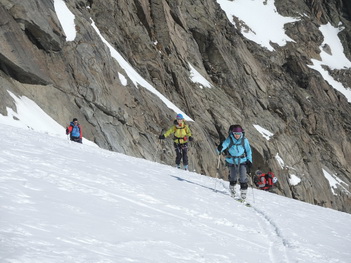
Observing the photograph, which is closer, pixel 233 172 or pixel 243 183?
pixel 243 183

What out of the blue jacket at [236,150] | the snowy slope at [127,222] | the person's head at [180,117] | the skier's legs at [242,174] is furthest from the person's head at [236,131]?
the person's head at [180,117]

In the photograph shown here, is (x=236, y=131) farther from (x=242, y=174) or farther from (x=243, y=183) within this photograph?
(x=243, y=183)

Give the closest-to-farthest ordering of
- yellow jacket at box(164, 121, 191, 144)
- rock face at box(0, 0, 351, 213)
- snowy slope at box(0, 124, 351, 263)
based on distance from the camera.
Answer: snowy slope at box(0, 124, 351, 263) → yellow jacket at box(164, 121, 191, 144) → rock face at box(0, 0, 351, 213)

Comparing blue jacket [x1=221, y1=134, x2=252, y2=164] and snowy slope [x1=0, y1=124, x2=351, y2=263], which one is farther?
blue jacket [x1=221, y1=134, x2=252, y2=164]

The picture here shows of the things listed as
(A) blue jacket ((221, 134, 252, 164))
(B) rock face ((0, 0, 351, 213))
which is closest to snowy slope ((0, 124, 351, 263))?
(A) blue jacket ((221, 134, 252, 164))

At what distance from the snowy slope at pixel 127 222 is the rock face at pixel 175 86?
520 inches

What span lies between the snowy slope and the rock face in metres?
13.2

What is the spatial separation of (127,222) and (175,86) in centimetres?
3486

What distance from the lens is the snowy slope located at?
425 cm

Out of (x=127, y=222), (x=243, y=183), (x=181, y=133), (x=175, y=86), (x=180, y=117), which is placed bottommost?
(x=127, y=222)

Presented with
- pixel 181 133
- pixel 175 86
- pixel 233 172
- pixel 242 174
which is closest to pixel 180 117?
pixel 181 133

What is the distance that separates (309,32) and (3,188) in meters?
93.1

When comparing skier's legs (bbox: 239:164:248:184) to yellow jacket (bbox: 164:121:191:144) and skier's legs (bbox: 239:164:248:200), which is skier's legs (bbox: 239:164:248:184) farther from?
yellow jacket (bbox: 164:121:191:144)

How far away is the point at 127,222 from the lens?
5.66 metres
